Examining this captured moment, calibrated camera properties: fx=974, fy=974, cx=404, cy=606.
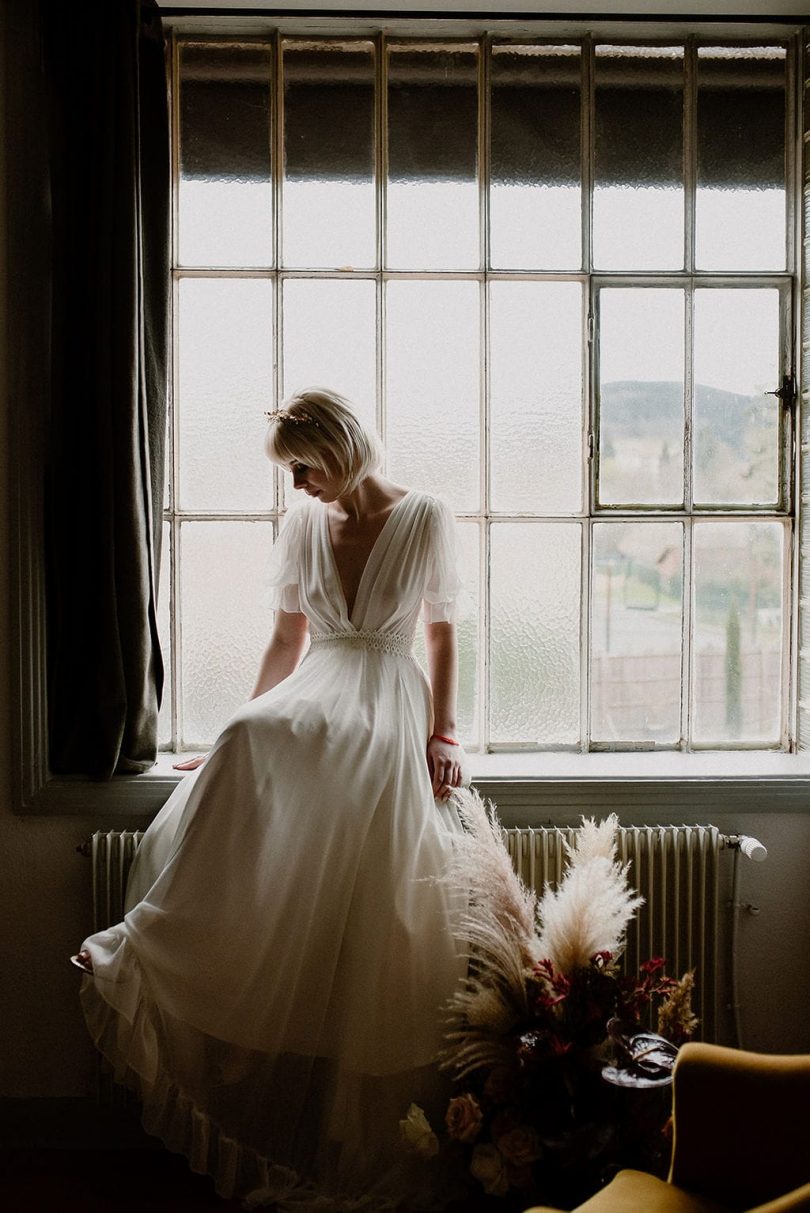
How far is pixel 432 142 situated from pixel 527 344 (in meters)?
0.60

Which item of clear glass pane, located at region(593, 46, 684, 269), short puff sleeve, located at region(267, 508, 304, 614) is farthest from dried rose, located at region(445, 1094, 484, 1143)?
clear glass pane, located at region(593, 46, 684, 269)

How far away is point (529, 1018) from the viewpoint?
1798 mm

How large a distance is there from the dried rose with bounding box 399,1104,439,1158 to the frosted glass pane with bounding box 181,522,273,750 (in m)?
1.18

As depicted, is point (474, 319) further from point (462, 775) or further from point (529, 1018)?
point (529, 1018)

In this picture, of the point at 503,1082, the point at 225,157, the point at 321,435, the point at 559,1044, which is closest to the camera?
the point at 559,1044

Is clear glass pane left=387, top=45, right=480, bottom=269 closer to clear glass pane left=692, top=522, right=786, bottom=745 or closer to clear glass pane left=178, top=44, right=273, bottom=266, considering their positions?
clear glass pane left=178, top=44, right=273, bottom=266

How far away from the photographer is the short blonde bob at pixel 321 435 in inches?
89.1

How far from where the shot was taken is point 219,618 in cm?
271

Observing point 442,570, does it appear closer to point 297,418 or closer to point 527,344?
point 297,418

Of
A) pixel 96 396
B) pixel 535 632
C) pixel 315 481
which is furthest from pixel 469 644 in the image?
pixel 96 396

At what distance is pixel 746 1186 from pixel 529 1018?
1.43 feet

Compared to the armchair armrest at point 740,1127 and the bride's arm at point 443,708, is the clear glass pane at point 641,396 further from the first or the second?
the armchair armrest at point 740,1127

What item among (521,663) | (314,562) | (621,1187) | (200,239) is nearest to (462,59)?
(200,239)

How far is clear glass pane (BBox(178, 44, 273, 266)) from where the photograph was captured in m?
2.65
